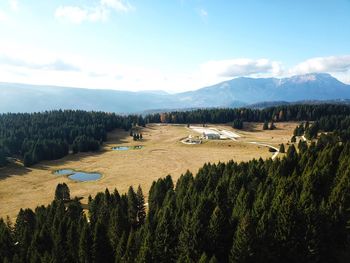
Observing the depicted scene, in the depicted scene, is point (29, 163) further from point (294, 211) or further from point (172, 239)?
point (294, 211)

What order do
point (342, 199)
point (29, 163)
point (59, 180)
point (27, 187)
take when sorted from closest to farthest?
point (342, 199) → point (27, 187) → point (59, 180) → point (29, 163)

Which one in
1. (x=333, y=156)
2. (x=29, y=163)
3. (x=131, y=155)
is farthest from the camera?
(x=131, y=155)

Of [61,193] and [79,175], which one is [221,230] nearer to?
[61,193]

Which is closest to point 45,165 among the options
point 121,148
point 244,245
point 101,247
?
point 121,148

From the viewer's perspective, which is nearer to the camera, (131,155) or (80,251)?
(80,251)

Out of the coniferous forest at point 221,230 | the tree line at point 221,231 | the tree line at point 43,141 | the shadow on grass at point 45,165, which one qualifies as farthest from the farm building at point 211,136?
the tree line at point 221,231

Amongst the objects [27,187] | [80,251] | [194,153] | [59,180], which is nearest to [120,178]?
[59,180]
